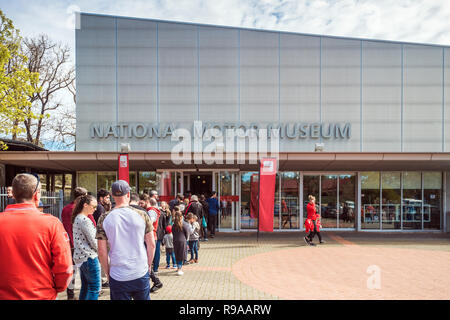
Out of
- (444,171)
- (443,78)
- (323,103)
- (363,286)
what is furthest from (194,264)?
(443,78)

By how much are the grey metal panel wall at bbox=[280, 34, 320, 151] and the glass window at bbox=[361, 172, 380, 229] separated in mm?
3376

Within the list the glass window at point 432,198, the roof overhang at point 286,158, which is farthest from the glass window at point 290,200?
the glass window at point 432,198

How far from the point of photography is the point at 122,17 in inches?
638

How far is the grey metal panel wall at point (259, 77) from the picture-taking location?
1617 cm

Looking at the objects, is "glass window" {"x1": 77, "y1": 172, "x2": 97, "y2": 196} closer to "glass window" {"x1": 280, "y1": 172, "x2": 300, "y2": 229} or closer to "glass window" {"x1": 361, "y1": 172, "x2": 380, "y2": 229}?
"glass window" {"x1": 280, "y1": 172, "x2": 300, "y2": 229}

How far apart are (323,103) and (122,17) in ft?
39.4

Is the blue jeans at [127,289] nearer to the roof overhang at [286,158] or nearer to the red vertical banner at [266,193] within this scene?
the red vertical banner at [266,193]

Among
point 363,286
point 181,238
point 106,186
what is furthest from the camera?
point 106,186

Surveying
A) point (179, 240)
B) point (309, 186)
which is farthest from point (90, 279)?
point (309, 186)

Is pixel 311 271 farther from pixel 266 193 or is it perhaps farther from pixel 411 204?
pixel 411 204

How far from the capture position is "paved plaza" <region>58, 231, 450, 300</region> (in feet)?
19.0

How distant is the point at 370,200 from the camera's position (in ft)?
49.4

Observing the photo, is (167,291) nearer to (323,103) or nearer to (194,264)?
(194,264)

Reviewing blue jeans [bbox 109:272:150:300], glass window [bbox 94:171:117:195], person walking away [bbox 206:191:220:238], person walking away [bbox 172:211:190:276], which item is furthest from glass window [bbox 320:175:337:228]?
blue jeans [bbox 109:272:150:300]
